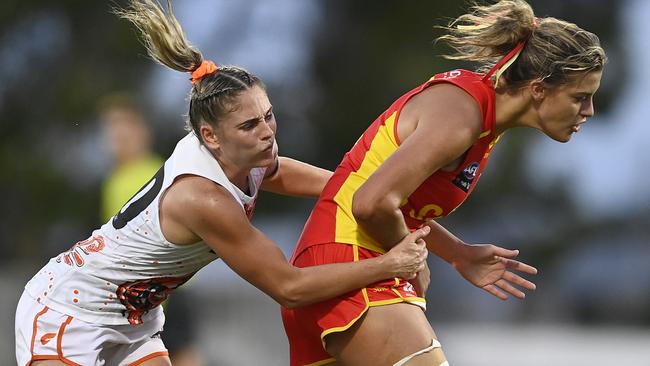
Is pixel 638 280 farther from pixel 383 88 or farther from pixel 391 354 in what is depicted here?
pixel 391 354

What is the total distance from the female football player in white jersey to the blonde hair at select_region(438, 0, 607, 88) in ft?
2.11

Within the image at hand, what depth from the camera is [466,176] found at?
4.11m

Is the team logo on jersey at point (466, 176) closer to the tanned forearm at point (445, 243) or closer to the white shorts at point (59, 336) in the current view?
the tanned forearm at point (445, 243)

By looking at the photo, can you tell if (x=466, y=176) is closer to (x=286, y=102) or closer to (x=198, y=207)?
(x=198, y=207)

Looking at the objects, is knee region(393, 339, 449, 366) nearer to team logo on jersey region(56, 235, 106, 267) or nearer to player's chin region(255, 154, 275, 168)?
player's chin region(255, 154, 275, 168)

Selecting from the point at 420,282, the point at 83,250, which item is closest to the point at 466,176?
the point at 420,282

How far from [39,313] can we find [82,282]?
0.19 metres

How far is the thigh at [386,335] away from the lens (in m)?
3.95

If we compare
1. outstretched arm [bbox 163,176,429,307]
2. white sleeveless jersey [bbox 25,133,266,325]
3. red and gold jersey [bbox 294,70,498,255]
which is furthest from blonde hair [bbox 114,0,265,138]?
red and gold jersey [bbox 294,70,498,255]

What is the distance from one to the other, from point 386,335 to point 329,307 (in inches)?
8.8

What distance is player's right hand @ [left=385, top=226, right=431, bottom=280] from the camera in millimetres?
3990

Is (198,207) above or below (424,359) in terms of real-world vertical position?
above

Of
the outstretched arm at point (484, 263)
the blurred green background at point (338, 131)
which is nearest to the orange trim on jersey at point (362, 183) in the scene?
the outstretched arm at point (484, 263)

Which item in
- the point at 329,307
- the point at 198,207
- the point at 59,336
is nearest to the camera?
the point at 198,207
